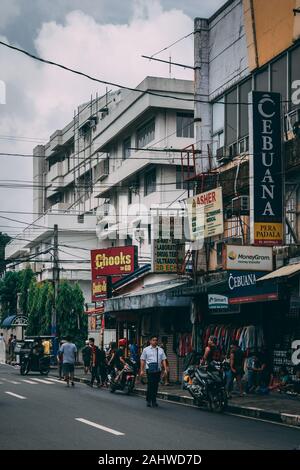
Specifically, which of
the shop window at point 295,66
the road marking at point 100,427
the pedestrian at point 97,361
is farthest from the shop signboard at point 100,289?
the road marking at point 100,427

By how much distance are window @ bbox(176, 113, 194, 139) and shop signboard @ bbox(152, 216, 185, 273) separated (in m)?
15.0

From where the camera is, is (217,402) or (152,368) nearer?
(217,402)

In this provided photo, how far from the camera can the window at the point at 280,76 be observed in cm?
2552

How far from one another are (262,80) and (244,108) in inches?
64.3

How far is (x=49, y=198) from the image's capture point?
75.7 meters

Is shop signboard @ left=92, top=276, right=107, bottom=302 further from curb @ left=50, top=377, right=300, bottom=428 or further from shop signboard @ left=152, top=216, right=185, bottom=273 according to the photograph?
curb @ left=50, top=377, right=300, bottom=428

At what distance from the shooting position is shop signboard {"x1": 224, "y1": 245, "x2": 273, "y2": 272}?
2364cm

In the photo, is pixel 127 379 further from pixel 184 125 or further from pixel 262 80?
pixel 184 125

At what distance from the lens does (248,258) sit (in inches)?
942

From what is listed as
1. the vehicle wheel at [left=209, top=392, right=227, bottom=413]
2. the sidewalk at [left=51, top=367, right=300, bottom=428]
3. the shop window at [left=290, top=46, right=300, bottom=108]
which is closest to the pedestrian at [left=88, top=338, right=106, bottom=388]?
A: the sidewalk at [left=51, top=367, right=300, bottom=428]

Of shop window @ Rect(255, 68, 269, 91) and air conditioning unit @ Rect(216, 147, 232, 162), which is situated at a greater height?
shop window @ Rect(255, 68, 269, 91)

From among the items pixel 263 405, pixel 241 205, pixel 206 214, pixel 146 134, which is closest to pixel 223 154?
pixel 206 214
